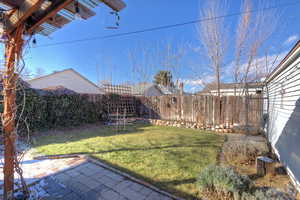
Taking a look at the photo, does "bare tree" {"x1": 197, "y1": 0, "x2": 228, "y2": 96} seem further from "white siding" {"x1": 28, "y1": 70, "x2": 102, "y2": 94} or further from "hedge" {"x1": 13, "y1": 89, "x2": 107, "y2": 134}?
"white siding" {"x1": 28, "y1": 70, "x2": 102, "y2": 94}

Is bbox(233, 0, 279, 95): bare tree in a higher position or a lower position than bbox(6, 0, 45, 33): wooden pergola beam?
higher

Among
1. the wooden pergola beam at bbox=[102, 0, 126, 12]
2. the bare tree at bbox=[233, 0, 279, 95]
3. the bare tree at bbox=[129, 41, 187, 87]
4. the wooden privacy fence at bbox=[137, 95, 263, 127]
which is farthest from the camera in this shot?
the bare tree at bbox=[129, 41, 187, 87]

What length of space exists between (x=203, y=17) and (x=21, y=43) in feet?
26.2

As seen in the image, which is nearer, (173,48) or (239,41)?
(239,41)

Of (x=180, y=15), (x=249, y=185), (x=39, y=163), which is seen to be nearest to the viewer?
(x=249, y=185)

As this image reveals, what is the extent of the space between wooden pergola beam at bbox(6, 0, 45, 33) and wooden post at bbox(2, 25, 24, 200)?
0.05 meters

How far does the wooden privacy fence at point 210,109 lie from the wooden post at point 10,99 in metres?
6.50

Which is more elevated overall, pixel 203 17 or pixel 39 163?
pixel 203 17

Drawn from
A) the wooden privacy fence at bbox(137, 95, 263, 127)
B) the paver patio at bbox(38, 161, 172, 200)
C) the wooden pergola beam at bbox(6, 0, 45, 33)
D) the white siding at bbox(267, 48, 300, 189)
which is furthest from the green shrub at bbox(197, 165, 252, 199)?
the wooden privacy fence at bbox(137, 95, 263, 127)

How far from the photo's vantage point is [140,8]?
6.28 metres

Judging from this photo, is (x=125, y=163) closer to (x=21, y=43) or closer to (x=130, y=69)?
(x=21, y=43)

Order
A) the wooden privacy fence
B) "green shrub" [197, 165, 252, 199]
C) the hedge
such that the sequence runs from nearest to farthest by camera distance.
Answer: "green shrub" [197, 165, 252, 199]
the hedge
the wooden privacy fence

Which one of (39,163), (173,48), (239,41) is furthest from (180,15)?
(39,163)

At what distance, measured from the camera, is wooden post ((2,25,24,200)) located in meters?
1.47
